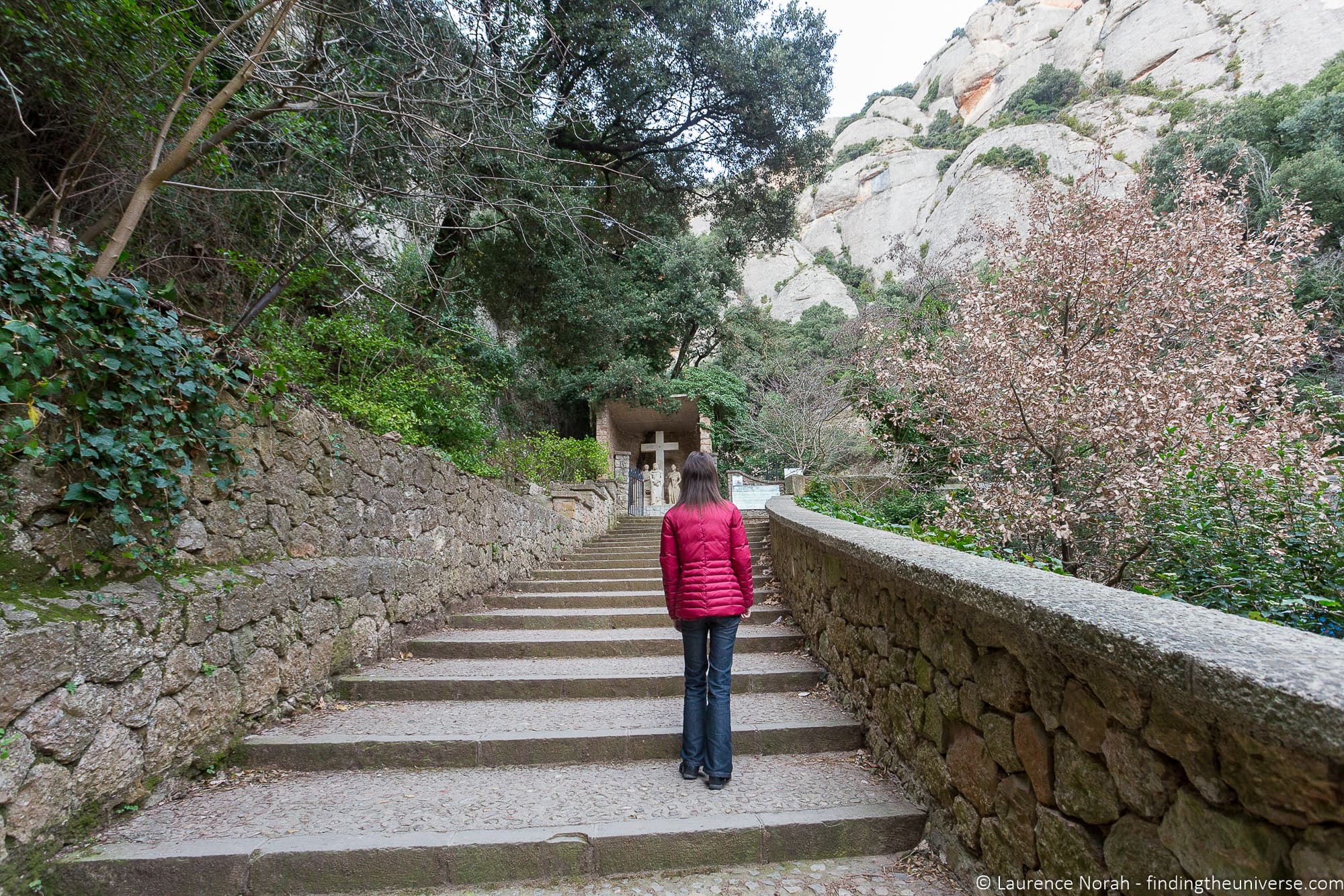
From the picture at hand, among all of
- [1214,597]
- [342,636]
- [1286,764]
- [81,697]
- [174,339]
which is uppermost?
[174,339]

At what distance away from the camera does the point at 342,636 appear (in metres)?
3.56

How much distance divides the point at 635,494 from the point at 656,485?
148 cm

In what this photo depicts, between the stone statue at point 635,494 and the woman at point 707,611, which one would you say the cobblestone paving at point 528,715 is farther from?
the stone statue at point 635,494

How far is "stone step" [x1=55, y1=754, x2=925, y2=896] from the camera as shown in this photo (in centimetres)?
198

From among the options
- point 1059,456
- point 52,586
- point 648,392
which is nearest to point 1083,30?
point 648,392

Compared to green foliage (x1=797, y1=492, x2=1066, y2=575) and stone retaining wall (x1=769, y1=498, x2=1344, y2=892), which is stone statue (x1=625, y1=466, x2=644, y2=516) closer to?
green foliage (x1=797, y1=492, x2=1066, y2=575)

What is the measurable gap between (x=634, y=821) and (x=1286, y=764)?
78.9 inches

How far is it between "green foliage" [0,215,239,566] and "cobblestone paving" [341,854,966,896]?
182 cm

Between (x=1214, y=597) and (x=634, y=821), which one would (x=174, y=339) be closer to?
(x=634, y=821)

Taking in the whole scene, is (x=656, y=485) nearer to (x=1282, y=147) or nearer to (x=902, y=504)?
(x=902, y=504)

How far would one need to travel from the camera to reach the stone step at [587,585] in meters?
6.03

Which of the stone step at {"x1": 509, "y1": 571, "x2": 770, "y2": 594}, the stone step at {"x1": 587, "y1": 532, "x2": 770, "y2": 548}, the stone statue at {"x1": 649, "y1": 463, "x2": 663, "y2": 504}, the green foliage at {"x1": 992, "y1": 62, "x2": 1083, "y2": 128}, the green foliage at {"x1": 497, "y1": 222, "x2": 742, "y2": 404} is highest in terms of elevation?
the green foliage at {"x1": 992, "y1": 62, "x2": 1083, "y2": 128}

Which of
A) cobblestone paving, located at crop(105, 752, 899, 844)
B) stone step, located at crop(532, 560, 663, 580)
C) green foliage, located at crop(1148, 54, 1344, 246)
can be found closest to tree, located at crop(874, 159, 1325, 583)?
cobblestone paving, located at crop(105, 752, 899, 844)

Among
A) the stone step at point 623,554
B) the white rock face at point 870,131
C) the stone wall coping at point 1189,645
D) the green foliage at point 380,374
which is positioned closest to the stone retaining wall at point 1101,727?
the stone wall coping at point 1189,645
